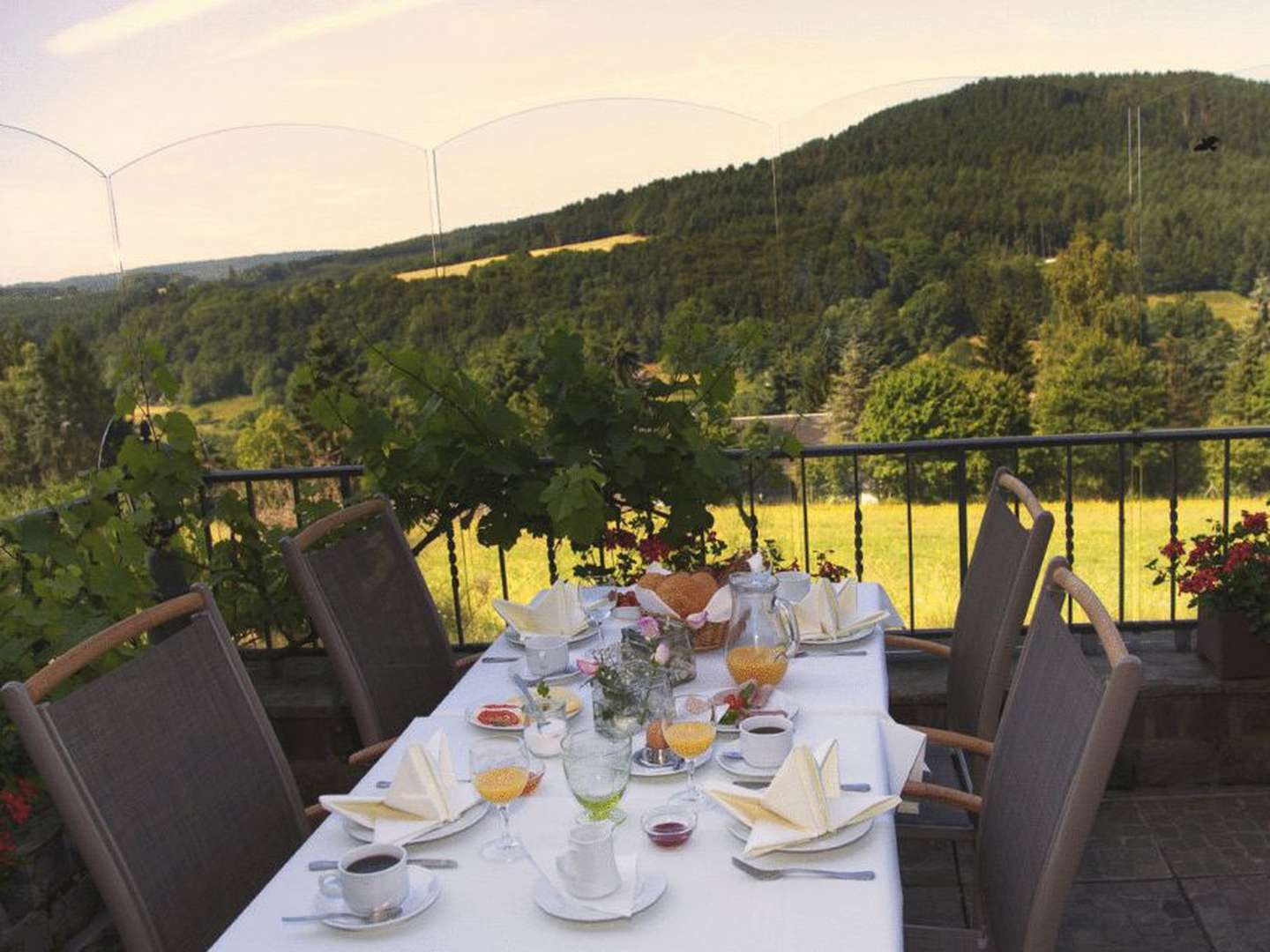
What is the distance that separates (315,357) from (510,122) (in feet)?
4.29

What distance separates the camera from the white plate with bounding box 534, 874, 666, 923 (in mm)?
1378

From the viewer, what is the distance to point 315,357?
507 centimetres

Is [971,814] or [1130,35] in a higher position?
[1130,35]

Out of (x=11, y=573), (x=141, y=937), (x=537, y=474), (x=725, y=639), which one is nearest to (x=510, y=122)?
(x=537, y=474)

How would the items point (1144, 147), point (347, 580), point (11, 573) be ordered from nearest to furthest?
point (347, 580), point (11, 573), point (1144, 147)

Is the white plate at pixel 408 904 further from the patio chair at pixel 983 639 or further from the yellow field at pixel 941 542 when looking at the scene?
the yellow field at pixel 941 542

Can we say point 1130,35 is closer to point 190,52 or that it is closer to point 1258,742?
point 1258,742

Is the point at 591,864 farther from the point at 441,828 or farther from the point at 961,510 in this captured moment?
the point at 961,510

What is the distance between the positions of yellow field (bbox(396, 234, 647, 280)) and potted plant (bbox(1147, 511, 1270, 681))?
8.93 ft

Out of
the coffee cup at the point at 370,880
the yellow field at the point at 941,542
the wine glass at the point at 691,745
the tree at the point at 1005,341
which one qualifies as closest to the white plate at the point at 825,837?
the wine glass at the point at 691,745

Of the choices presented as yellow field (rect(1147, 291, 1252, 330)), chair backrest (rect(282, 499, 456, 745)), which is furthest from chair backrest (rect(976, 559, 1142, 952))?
yellow field (rect(1147, 291, 1252, 330))

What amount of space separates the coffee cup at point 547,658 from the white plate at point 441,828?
635mm

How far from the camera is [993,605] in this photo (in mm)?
2443

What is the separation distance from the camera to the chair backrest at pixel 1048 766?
143cm
